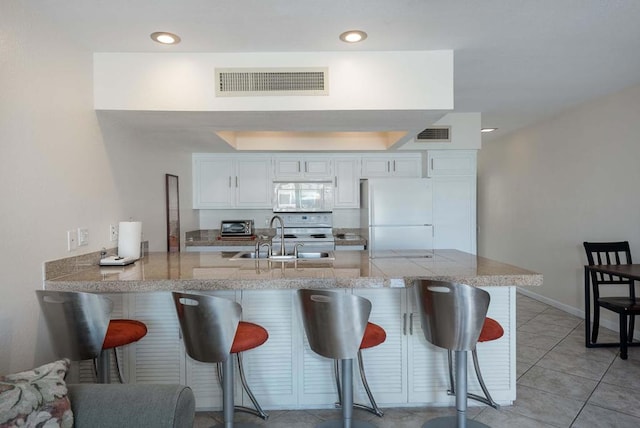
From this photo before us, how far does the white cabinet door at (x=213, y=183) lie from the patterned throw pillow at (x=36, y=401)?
3.53 meters

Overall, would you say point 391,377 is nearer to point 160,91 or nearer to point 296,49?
point 296,49

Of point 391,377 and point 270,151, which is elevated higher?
point 270,151

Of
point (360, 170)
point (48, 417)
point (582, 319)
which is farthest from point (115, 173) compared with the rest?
point (582, 319)

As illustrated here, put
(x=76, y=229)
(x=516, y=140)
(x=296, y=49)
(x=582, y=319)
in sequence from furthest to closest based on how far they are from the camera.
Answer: (x=516, y=140) < (x=582, y=319) < (x=296, y=49) < (x=76, y=229)

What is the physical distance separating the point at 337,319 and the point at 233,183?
338 cm

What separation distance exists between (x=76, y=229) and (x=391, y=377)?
2177 mm

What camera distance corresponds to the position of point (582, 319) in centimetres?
400

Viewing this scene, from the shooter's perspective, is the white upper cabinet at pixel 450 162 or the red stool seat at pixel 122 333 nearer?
the red stool seat at pixel 122 333

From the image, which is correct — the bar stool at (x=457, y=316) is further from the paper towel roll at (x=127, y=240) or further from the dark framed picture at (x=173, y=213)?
the dark framed picture at (x=173, y=213)

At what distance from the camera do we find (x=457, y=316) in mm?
1708

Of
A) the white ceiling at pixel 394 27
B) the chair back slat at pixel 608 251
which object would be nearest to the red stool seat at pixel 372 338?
the white ceiling at pixel 394 27

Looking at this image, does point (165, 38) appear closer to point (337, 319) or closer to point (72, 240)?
point (72, 240)

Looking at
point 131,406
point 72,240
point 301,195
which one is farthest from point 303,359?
point 301,195

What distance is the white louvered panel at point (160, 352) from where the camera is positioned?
2223mm
